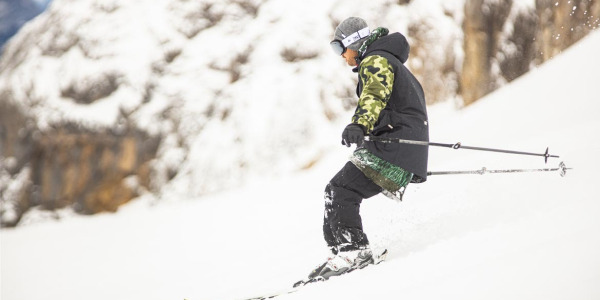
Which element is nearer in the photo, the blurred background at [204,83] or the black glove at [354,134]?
the black glove at [354,134]

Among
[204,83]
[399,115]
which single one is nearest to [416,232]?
[399,115]

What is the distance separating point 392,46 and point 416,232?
136 centimetres

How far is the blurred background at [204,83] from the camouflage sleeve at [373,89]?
487cm

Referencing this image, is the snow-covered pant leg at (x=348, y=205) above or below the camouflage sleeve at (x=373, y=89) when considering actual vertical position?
below

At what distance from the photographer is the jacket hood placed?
254cm

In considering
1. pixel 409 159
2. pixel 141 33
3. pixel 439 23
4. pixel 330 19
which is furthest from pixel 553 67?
pixel 141 33

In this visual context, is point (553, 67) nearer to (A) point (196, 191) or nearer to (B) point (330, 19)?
(B) point (330, 19)

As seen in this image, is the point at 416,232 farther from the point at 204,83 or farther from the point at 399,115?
the point at 204,83

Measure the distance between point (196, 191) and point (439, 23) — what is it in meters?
5.59

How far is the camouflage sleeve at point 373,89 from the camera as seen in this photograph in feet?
7.59

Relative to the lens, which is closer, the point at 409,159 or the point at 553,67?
the point at 409,159

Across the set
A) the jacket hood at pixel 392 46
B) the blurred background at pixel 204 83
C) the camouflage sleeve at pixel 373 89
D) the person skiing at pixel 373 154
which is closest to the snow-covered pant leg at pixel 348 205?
the person skiing at pixel 373 154

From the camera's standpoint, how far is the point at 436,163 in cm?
549

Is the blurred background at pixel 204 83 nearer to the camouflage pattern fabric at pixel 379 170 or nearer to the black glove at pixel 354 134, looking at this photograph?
the camouflage pattern fabric at pixel 379 170
